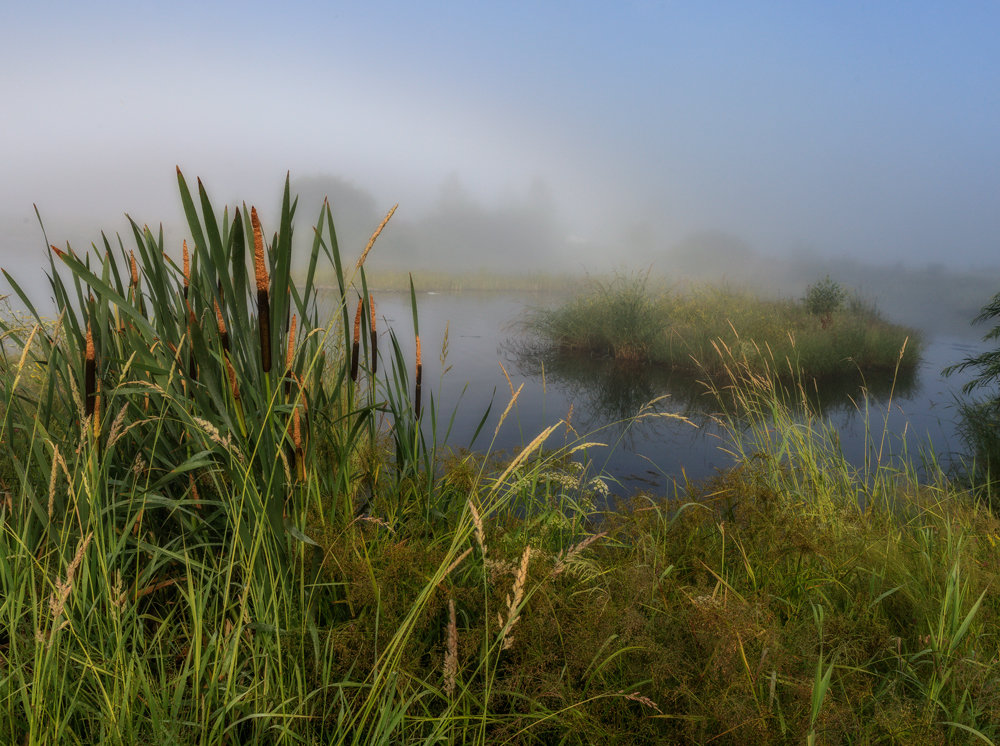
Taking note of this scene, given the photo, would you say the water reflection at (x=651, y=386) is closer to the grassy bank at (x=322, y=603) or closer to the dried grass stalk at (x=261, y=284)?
the grassy bank at (x=322, y=603)

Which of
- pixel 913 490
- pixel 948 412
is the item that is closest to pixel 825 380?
pixel 948 412

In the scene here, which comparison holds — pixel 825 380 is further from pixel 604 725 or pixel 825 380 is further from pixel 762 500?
pixel 604 725

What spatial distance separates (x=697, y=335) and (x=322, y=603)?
895 centimetres

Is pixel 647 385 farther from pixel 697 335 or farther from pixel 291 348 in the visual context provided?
pixel 291 348

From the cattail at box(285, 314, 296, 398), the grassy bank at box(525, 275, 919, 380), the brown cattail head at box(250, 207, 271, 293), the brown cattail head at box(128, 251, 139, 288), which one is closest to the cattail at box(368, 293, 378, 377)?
the cattail at box(285, 314, 296, 398)

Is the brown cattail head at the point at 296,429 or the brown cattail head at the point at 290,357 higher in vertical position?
the brown cattail head at the point at 290,357

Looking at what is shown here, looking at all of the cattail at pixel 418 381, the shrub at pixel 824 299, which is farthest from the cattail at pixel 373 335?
the shrub at pixel 824 299

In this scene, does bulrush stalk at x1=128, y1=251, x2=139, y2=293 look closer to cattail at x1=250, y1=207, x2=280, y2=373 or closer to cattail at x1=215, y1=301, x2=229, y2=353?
cattail at x1=215, y1=301, x2=229, y2=353

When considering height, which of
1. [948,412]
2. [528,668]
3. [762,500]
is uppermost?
[762,500]

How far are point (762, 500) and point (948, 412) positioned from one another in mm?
6975

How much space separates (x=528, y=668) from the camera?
1236 mm

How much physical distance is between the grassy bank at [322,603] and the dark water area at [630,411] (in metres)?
0.96

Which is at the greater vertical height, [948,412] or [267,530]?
[267,530]

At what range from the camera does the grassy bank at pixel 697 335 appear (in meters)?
9.14
